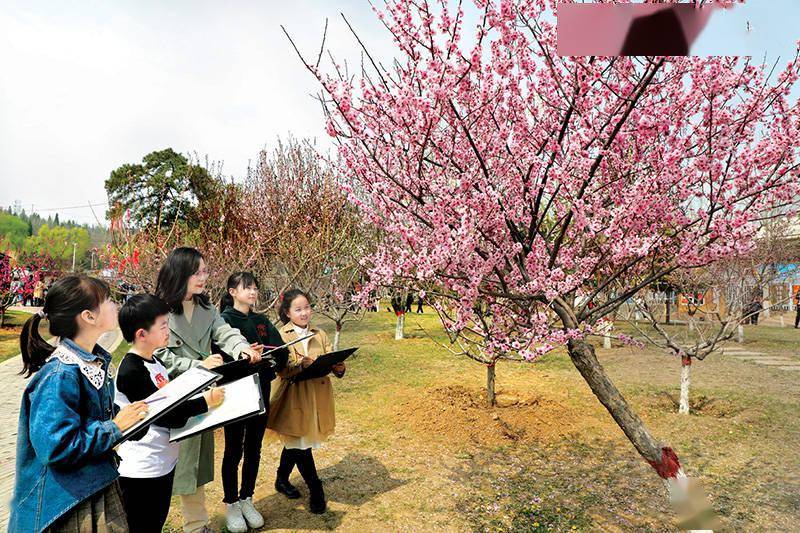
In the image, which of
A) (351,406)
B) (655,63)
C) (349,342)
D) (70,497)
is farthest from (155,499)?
(349,342)

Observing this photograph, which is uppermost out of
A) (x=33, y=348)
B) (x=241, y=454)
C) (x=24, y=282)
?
(x=33, y=348)

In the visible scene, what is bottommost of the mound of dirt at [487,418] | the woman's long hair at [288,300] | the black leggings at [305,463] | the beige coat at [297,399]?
the mound of dirt at [487,418]

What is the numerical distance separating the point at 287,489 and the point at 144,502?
171cm

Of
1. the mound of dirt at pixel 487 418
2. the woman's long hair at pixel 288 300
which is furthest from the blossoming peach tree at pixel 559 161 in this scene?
the mound of dirt at pixel 487 418

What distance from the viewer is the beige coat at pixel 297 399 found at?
3.63 meters

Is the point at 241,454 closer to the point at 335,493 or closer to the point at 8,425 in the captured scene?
the point at 335,493

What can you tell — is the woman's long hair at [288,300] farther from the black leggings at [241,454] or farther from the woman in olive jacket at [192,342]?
the black leggings at [241,454]

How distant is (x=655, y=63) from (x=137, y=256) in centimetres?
843

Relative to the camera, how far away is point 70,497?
5.82ft

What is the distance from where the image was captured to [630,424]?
2719 mm

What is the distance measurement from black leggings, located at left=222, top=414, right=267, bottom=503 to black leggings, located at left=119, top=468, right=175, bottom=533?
855mm

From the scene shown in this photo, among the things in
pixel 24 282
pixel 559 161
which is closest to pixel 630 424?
pixel 559 161

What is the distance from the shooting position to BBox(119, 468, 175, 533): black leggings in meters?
2.46

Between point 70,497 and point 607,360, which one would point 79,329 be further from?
point 607,360
